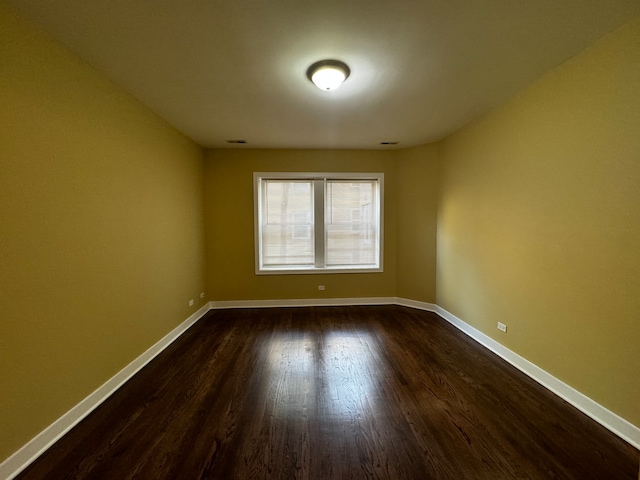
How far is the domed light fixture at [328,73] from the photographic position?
6.40 ft

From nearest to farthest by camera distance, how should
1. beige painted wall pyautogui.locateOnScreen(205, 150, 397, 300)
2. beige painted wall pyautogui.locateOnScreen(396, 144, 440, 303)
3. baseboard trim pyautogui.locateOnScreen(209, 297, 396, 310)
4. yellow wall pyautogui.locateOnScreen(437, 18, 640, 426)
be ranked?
yellow wall pyautogui.locateOnScreen(437, 18, 640, 426) → beige painted wall pyautogui.locateOnScreen(396, 144, 440, 303) → beige painted wall pyautogui.locateOnScreen(205, 150, 397, 300) → baseboard trim pyautogui.locateOnScreen(209, 297, 396, 310)

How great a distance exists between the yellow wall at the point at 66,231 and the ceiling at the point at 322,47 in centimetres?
A: 29

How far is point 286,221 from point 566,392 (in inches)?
147

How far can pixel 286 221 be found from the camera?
172 inches

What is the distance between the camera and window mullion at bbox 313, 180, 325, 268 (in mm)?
4309

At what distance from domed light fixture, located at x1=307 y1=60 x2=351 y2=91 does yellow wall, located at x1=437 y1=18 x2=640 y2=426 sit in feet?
5.51

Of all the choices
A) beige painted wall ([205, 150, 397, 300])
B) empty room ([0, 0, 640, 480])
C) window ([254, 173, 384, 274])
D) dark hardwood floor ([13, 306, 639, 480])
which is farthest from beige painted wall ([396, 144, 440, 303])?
dark hardwood floor ([13, 306, 639, 480])

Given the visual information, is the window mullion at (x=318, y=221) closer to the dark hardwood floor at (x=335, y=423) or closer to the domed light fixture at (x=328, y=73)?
the dark hardwood floor at (x=335, y=423)

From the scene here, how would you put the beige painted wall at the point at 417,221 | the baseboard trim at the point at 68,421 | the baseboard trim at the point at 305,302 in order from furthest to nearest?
the baseboard trim at the point at 305,302, the beige painted wall at the point at 417,221, the baseboard trim at the point at 68,421

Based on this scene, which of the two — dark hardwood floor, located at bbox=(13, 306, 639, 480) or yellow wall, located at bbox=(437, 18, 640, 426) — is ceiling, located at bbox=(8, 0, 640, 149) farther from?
dark hardwood floor, located at bbox=(13, 306, 639, 480)

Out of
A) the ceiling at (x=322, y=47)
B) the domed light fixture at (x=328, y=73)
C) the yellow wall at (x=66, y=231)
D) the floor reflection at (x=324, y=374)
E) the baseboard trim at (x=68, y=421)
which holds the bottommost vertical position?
the floor reflection at (x=324, y=374)

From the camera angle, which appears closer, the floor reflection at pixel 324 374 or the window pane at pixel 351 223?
the floor reflection at pixel 324 374

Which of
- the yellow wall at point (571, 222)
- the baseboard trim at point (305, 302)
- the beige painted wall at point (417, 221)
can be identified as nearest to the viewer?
the yellow wall at point (571, 222)

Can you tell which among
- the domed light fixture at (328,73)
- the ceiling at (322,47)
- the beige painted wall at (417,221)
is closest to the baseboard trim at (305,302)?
the beige painted wall at (417,221)
